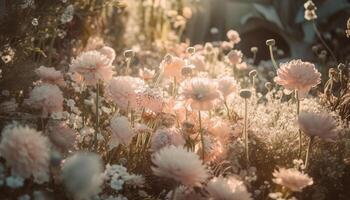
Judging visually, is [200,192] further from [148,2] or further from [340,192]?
[148,2]

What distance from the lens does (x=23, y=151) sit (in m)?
1.95

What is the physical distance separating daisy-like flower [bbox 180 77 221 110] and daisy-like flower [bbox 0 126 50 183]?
0.68m

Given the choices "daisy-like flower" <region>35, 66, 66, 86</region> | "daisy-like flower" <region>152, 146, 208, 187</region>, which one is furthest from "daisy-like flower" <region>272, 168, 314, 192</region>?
"daisy-like flower" <region>35, 66, 66, 86</region>

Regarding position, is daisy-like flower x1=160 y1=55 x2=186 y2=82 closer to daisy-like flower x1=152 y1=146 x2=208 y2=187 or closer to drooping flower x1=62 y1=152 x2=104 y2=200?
daisy-like flower x1=152 y1=146 x2=208 y2=187

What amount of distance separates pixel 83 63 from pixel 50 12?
1.21 m

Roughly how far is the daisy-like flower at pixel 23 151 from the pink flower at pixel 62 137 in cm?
35

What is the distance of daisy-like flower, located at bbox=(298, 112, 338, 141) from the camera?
2.32m

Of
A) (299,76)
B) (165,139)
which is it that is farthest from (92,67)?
(299,76)

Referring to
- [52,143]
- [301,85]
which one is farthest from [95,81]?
[301,85]

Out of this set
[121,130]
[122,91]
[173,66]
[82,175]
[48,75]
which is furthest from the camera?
[173,66]

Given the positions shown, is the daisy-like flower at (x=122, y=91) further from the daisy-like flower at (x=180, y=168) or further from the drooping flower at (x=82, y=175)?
the drooping flower at (x=82, y=175)

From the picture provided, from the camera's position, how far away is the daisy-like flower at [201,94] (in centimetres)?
239

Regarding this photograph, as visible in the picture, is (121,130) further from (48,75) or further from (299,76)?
(299,76)

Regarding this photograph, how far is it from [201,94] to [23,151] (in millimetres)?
768
